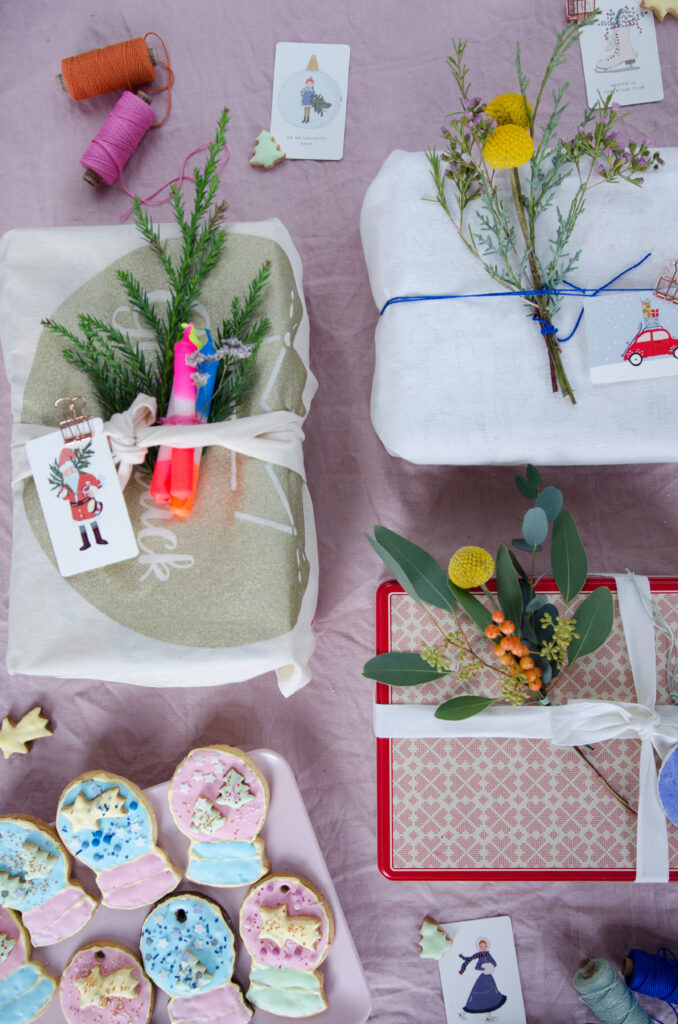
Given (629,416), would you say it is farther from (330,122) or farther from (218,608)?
(330,122)

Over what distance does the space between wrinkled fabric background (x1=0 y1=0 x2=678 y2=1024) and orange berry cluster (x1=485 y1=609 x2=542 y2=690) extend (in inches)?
12.7

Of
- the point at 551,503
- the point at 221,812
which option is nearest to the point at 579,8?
the point at 551,503

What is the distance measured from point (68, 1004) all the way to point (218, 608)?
0.65m

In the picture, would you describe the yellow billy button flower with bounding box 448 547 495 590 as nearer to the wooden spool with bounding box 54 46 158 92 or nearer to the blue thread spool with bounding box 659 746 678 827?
the blue thread spool with bounding box 659 746 678 827

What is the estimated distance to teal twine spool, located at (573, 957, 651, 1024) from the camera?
1.00 metres

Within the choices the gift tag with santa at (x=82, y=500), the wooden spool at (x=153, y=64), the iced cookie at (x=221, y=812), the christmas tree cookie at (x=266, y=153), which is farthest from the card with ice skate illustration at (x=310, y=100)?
the iced cookie at (x=221, y=812)

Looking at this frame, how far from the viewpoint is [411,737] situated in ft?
3.13

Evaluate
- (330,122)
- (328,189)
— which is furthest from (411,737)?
(330,122)

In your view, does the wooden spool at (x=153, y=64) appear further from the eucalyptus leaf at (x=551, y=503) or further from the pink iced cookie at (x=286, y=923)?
the pink iced cookie at (x=286, y=923)

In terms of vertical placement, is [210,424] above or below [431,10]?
below

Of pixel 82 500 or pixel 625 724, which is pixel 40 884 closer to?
pixel 82 500

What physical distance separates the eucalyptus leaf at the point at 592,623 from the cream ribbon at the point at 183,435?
0.43 metres

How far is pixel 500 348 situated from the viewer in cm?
97

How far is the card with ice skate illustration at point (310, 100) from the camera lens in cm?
121
